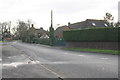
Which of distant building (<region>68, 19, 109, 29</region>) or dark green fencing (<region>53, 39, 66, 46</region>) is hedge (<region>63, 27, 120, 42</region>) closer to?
dark green fencing (<region>53, 39, 66, 46</region>)

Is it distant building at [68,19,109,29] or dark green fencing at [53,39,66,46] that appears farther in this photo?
distant building at [68,19,109,29]

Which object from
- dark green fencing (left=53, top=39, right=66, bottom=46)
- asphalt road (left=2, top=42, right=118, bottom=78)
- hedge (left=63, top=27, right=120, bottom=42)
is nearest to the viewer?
asphalt road (left=2, top=42, right=118, bottom=78)

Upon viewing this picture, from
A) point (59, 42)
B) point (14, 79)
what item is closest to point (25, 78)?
point (14, 79)

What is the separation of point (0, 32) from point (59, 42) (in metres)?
79.7

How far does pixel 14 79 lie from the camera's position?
7.78 metres

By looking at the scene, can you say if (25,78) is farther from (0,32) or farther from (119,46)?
(0,32)

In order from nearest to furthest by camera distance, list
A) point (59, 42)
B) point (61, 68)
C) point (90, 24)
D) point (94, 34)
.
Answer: point (61, 68) → point (94, 34) → point (59, 42) → point (90, 24)

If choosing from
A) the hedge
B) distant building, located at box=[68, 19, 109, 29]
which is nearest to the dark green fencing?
the hedge

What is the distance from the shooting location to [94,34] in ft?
99.1

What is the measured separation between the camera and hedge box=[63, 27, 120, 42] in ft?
89.5

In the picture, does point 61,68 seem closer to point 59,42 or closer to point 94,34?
point 94,34

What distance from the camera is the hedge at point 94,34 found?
27281 millimetres

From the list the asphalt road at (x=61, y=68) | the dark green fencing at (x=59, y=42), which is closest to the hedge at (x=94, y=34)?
the dark green fencing at (x=59, y=42)

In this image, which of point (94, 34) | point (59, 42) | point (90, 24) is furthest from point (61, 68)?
point (90, 24)
